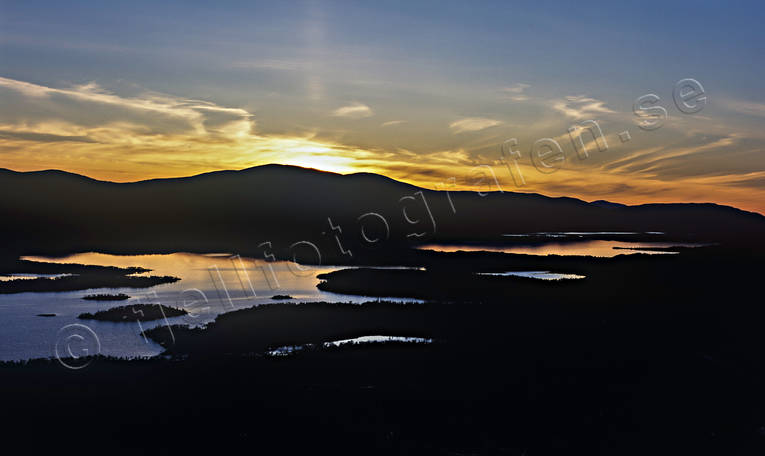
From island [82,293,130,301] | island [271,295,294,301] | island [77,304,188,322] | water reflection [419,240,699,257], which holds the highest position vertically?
island [82,293,130,301]

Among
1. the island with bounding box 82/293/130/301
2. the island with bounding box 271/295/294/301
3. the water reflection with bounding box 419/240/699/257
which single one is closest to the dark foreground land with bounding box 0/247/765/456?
the island with bounding box 271/295/294/301

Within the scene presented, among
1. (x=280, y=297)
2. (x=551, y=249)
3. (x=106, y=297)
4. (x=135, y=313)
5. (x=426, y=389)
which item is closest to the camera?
(x=426, y=389)

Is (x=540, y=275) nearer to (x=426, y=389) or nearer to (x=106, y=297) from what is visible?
(x=106, y=297)

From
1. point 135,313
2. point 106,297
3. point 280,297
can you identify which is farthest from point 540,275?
point 106,297

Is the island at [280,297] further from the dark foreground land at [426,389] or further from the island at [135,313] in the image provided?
the island at [135,313]

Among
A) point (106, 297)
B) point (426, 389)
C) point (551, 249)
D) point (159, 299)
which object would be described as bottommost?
point (551, 249)

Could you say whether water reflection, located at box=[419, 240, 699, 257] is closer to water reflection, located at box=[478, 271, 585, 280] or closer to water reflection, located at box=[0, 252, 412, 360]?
water reflection, located at box=[478, 271, 585, 280]

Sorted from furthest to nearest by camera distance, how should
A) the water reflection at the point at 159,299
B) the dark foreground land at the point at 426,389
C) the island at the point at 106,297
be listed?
the island at the point at 106,297
the water reflection at the point at 159,299
the dark foreground land at the point at 426,389

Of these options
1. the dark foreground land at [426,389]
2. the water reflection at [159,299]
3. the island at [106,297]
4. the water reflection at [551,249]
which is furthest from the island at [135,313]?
the water reflection at [551,249]

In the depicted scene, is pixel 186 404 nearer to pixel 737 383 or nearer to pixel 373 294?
pixel 737 383
